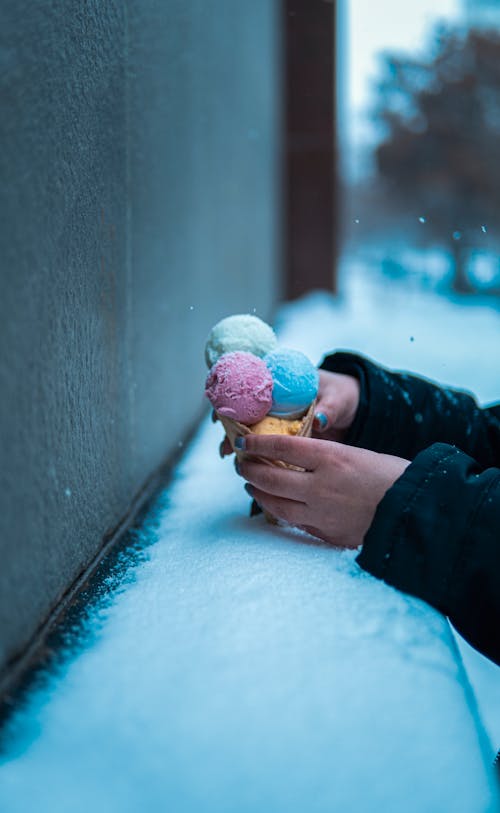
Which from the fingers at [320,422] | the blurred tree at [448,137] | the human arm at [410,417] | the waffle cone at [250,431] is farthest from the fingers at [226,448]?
Answer: the blurred tree at [448,137]

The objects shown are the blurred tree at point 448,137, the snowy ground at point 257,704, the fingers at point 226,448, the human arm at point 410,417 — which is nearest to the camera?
the snowy ground at point 257,704

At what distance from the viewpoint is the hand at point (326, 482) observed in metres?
1.11

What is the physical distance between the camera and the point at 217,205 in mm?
2863

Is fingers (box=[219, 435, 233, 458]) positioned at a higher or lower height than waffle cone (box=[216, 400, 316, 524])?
lower

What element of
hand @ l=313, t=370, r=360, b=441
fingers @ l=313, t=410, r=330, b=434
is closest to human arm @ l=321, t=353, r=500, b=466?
hand @ l=313, t=370, r=360, b=441

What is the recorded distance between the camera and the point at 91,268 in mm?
1215

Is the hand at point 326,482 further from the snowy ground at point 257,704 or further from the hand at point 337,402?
the hand at point 337,402

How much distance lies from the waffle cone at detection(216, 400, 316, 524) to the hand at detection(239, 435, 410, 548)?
17 millimetres

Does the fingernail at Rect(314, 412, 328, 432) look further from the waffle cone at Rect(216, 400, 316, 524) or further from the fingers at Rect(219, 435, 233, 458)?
the fingers at Rect(219, 435, 233, 458)

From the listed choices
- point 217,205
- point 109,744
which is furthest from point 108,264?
point 217,205

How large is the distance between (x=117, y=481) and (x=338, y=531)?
0.49 metres

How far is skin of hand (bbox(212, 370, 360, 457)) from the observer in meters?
1.45

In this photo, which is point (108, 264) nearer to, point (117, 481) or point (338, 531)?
point (117, 481)

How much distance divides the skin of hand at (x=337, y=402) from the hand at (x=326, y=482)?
0.25 m
